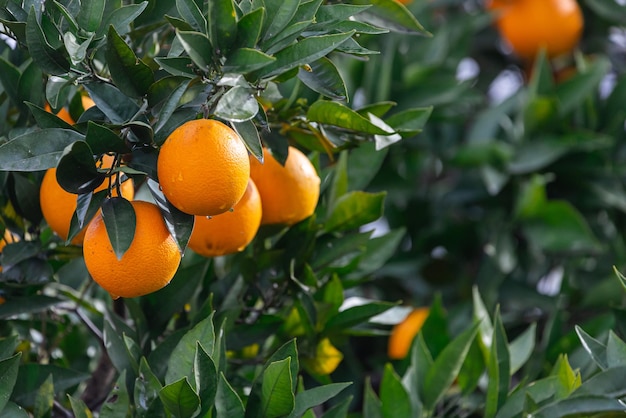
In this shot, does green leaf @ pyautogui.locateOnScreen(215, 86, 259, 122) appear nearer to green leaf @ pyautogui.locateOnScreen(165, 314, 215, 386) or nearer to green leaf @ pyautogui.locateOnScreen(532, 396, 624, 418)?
green leaf @ pyautogui.locateOnScreen(165, 314, 215, 386)

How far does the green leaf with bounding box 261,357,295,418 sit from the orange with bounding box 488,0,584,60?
151cm

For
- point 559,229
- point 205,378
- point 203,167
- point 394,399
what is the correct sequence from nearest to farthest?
point 203,167 → point 205,378 → point 394,399 → point 559,229

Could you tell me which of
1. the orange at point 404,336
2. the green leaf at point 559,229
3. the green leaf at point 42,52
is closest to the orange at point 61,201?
the green leaf at point 42,52

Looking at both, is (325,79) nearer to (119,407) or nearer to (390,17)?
(390,17)

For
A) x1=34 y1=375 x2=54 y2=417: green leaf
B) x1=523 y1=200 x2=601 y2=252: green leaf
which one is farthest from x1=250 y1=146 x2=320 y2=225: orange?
x1=523 y1=200 x2=601 y2=252: green leaf

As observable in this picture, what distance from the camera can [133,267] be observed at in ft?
2.96

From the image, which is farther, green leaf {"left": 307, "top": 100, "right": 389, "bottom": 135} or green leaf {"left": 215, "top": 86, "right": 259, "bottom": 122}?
green leaf {"left": 307, "top": 100, "right": 389, "bottom": 135}

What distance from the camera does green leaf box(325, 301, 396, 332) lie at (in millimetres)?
1249

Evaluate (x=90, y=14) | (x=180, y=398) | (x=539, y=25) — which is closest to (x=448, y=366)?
(x=180, y=398)

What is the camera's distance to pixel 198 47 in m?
0.86

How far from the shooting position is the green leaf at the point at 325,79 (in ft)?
3.26

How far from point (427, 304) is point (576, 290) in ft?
1.07

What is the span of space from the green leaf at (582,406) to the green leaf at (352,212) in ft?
1.29

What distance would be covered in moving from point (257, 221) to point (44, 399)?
1.09ft
